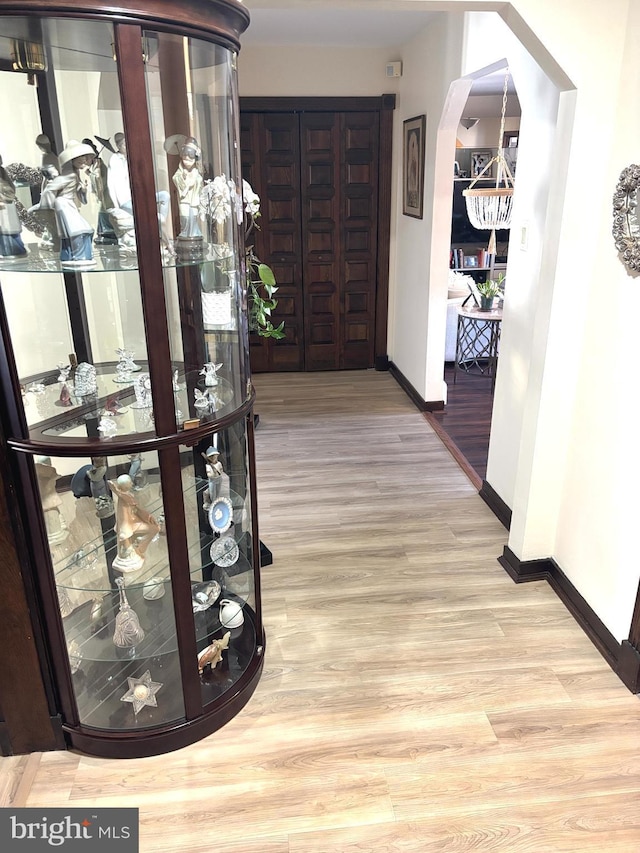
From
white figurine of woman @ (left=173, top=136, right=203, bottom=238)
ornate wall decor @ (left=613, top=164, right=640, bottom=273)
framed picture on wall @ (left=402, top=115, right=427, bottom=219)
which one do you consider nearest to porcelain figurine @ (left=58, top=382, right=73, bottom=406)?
white figurine of woman @ (left=173, top=136, right=203, bottom=238)

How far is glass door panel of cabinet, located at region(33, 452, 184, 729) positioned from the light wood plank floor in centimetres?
19

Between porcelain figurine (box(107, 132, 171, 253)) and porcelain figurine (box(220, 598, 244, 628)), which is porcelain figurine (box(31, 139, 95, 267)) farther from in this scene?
porcelain figurine (box(220, 598, 244, 628))

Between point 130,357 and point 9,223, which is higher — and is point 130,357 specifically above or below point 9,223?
below

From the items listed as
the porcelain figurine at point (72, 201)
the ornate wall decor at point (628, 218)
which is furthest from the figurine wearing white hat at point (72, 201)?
the ornate wall decor at point (628, 218)

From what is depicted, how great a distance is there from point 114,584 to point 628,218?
2079 mm

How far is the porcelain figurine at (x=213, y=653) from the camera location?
7.31 feet

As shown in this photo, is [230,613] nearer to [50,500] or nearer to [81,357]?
[50,500]

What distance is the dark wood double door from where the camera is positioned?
5.45 meters

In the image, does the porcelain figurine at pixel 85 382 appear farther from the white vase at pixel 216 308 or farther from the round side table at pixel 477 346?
the round side table at pixel 477 346

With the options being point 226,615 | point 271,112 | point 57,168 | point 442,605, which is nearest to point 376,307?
point 271,112

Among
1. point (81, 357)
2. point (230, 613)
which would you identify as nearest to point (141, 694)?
point (230, 613)

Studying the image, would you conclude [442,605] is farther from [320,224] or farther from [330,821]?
[320,224]

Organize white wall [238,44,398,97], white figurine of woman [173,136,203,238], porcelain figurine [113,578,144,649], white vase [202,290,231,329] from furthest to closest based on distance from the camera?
white wall [238,44,398,97], porcelain figurine [113,578,144,649], white vase [202,290,231,329], white figurine of woman [173,136,203,238]

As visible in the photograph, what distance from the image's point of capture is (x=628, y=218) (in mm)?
2270
